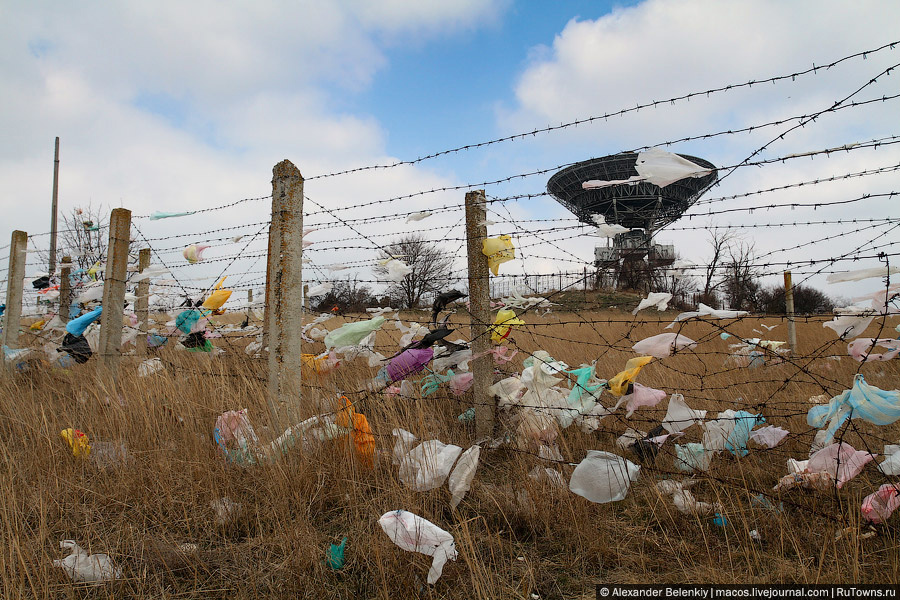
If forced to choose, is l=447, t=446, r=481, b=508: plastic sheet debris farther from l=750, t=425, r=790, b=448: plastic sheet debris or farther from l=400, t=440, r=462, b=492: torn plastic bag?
l=750, t=425, r=790, b=448: plastic sheet debris

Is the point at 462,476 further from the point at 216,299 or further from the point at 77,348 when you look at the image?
the point at 77,348

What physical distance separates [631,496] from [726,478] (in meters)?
0.51

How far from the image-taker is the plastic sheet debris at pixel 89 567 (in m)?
1.70

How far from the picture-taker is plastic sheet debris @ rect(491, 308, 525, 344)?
9.82 ft

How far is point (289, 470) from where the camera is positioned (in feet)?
7.54

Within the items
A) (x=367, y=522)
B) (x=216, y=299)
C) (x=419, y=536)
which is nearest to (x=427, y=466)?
(x=367, y=522)

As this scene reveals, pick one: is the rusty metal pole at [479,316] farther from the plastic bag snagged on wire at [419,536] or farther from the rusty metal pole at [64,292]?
the rusty metal pole at [64,292]

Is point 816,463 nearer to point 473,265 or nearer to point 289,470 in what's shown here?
point 473,265

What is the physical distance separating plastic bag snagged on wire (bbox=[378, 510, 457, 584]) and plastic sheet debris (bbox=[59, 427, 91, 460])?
2.16m

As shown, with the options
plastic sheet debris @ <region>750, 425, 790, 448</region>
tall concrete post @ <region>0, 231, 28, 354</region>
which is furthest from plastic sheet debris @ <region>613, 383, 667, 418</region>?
tall concrete post @ <region>0, 231, 28, 354</region>

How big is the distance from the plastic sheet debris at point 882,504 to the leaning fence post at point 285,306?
2.85 meters

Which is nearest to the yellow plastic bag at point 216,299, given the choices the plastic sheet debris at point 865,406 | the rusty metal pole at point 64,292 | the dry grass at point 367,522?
the dry grass at point 367,522

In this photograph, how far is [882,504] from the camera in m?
1.89

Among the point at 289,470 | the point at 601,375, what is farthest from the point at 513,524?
the point at 601,375
